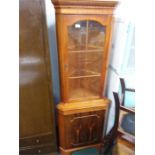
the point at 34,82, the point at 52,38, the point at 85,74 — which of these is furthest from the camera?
the point at 52,38

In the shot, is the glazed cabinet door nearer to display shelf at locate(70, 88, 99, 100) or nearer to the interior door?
display shelf at locate(70, 88, 99, 100)

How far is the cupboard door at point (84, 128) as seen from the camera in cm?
175

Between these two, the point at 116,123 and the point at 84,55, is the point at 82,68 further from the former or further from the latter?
the point at 116,123

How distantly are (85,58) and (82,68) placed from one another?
10 centimetres

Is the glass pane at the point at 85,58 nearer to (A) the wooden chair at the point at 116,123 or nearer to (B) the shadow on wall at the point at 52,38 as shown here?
(A) the wooden chair at the point at 116,123

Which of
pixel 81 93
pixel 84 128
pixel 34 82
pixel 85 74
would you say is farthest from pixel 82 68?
pixel 84 128

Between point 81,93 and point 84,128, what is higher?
point 81,93

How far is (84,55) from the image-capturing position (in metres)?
1.68

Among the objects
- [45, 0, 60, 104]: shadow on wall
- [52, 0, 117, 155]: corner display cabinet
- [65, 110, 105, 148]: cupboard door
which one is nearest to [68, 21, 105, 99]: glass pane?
[52, 0, 117, 155]: corner display cabinet

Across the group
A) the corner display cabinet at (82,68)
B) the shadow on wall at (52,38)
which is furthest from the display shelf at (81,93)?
the shadow on wall at (52,38)

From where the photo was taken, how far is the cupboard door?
175 cm
